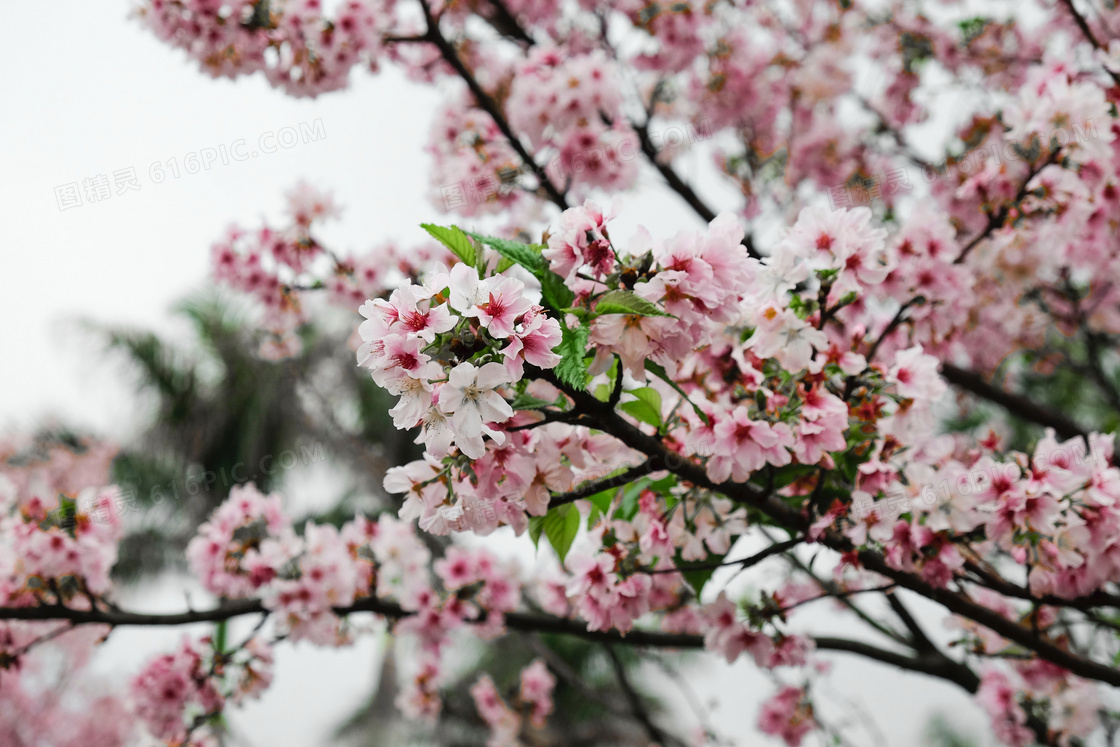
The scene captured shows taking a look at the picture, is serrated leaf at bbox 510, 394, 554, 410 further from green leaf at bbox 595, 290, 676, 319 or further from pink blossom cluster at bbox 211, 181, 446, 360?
pink blossom cluster at bbox 211, 181, 446, 360

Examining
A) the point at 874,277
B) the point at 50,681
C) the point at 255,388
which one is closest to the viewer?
the point at 874,277

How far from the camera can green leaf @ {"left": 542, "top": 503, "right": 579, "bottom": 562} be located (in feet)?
4.31

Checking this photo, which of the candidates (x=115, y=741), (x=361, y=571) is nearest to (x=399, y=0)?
(x=361, y=571)

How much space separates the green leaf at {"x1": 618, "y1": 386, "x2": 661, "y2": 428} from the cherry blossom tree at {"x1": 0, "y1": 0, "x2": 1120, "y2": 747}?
0.04 ft

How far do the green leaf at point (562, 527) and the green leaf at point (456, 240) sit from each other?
0.52m

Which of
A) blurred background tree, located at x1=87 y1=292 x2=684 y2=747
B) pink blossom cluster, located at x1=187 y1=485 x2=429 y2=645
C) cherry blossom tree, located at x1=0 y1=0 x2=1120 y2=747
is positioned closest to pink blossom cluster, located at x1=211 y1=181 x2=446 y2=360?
cherry blossom tree, located at x1=0 y1=0 x2=1120 y2=747

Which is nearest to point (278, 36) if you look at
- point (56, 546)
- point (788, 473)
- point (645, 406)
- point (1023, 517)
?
point (56, 546)

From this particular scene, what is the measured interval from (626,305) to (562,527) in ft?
1.78

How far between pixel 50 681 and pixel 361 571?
9002 mm

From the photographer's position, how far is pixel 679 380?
1.55 metres

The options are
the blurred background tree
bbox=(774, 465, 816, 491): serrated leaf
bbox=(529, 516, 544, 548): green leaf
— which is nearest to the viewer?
bbox=(529, 516, 544, 548): green leaf

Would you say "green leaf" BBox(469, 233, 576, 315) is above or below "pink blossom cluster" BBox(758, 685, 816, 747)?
above

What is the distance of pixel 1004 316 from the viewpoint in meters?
3.22

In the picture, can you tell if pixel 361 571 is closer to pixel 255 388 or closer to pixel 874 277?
pixel 874 277
